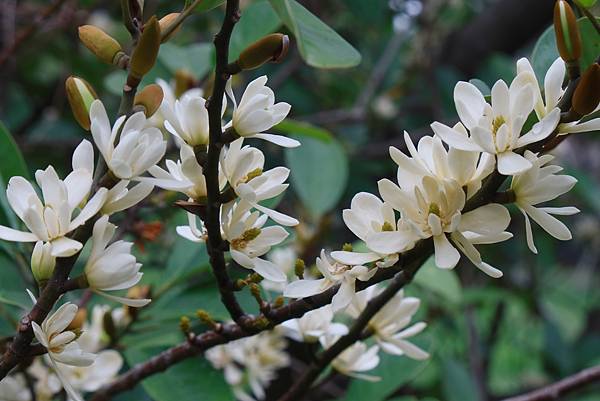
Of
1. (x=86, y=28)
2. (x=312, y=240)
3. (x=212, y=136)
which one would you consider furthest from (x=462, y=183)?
(x=312, y=240)

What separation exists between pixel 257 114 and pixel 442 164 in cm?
12

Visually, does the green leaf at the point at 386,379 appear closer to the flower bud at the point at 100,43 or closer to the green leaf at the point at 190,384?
the green leaf at the point at 190,384

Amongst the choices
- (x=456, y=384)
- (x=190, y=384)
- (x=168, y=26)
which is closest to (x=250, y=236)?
(x=168, y=26)

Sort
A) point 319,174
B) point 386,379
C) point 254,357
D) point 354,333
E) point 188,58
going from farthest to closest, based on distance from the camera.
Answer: point 319,174 < point 188,58 < point 254,357 < point 386,379 < point 354,333

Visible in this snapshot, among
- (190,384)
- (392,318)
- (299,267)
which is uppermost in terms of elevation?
(299,267)

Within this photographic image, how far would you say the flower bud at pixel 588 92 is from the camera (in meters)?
0.43

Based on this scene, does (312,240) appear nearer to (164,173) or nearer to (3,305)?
(3,305)

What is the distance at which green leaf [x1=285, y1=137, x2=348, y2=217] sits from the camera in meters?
1.32

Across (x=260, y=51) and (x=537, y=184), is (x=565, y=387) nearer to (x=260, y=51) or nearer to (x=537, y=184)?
(x=537, y=184)

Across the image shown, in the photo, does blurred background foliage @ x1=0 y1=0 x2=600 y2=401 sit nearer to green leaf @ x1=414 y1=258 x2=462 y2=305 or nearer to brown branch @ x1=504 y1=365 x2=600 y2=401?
green leaf @ x1=414 y1=258 x2=462 y2=305

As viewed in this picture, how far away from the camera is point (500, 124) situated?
18.1 inches

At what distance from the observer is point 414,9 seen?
1987mm

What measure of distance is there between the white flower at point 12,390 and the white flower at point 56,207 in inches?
7.9

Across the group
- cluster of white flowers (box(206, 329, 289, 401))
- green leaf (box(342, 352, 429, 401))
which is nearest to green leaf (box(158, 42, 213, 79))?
cluster of white flowers (box(206, 329, 289, 401))
